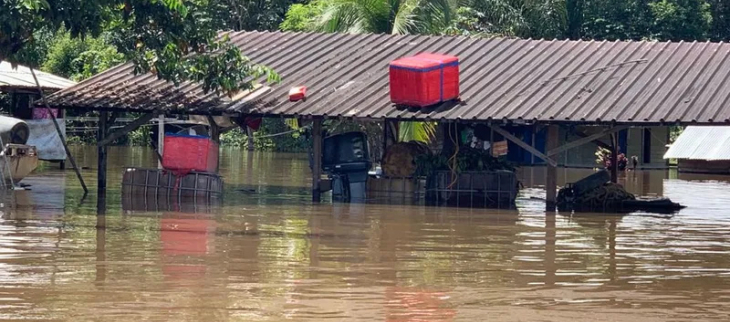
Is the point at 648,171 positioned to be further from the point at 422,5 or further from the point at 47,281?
the point at 47,281

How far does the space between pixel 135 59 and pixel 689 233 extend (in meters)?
9.83

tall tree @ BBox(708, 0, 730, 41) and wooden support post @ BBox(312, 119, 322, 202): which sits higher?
tall tree @ BBox(708, 0, 730, 41)

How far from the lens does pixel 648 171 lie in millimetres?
40031

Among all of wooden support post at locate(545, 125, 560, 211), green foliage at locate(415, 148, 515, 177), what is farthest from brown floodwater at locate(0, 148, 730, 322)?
green foliage at locate(415, 148, 515, 177)

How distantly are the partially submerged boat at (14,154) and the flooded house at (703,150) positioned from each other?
21.4 m

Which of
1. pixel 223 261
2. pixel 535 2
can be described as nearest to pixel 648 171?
pixel 535 2

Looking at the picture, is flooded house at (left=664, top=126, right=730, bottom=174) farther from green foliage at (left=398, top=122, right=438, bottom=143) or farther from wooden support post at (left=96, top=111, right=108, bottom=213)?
wooden support post at (left=96, top=111, right=108, bottom=213)

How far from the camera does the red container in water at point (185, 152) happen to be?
72.1 feet

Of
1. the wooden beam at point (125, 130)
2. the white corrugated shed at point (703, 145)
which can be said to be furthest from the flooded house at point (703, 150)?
the wooden beam at point (125, 130)

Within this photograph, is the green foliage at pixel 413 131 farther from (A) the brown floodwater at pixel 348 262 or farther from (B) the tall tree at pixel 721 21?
(B) the tall tree at pixel 721 21

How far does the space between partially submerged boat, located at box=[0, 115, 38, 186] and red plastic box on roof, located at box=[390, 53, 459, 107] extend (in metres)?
7.10

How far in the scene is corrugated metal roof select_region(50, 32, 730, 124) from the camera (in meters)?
21.7

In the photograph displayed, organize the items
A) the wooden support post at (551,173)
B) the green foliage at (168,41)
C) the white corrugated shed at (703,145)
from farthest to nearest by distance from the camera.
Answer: the white corrugated shed at (703,145), the wooden support post at (551,173), the green foliage at (168,41)

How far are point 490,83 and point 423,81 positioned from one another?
76.9 inches
